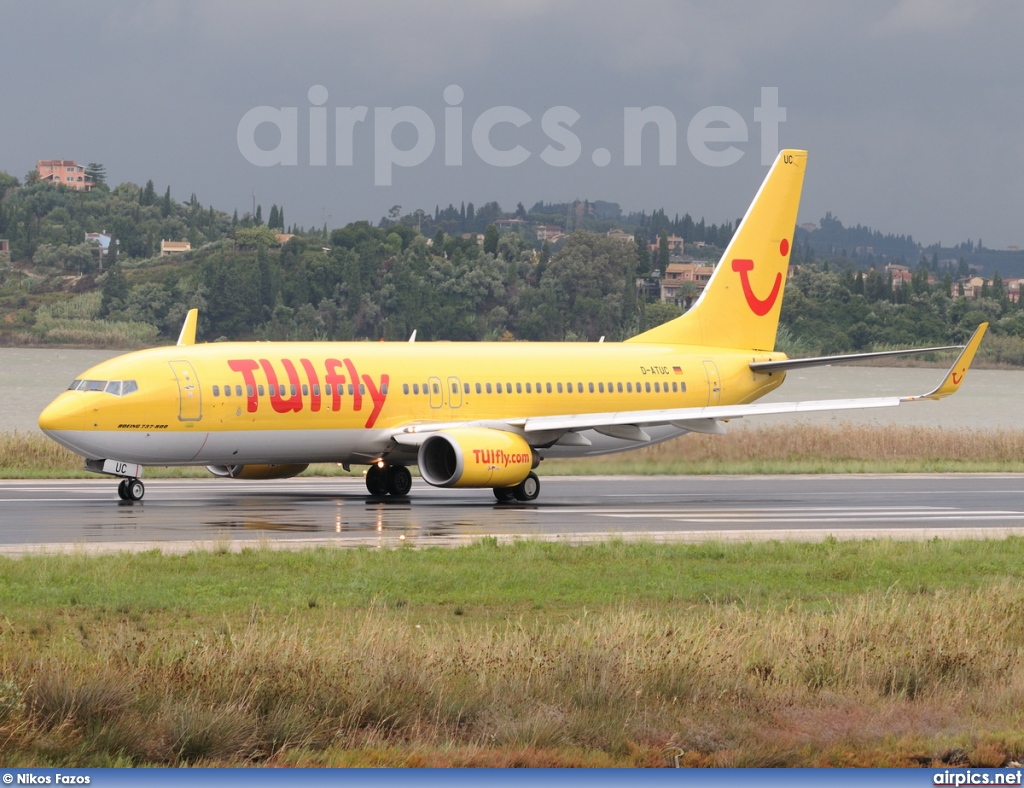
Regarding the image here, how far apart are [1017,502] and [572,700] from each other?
2542 cm

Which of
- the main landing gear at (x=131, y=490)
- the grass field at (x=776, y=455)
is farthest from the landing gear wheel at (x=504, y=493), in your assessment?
the grass field at (x=776, y=455)

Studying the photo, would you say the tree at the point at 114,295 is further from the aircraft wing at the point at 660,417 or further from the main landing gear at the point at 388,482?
the aircraft wing at the point at 660,417

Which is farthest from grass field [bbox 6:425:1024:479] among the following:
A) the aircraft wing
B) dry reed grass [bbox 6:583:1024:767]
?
dry reed grass [bbox 6:583:1024:767]

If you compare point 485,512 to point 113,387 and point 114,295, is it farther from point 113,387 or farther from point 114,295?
point 114,295

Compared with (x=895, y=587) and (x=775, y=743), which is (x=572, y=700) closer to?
(x=775, y=743)

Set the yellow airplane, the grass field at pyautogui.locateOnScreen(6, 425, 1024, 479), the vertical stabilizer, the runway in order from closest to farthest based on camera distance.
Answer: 1. the runway
2. the yellow airplane
3. the vertical stabilizer
4. the grass field at pyautogui.locateOnScreen(6, 425, 1024, 479)

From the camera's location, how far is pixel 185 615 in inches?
631

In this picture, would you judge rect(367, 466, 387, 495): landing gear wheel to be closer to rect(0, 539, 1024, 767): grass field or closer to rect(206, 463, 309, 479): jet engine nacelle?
rect(206, 463, 309, 479): jet engine nacelle

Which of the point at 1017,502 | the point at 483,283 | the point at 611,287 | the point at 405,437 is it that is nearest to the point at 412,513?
the point at 405,437

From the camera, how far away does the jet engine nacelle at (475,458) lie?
33094 millimetres

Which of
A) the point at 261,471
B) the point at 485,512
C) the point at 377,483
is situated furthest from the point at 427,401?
the point at 485,512

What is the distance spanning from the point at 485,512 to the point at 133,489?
733 cm

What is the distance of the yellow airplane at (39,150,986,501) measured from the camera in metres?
32.4

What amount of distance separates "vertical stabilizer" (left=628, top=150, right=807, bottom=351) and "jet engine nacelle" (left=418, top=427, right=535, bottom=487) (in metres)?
9.82
